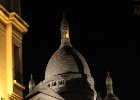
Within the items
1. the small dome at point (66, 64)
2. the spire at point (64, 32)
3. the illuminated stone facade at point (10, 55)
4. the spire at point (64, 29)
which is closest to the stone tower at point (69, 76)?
the small dome at point (66, 64)

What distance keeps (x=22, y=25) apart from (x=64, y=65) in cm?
3677

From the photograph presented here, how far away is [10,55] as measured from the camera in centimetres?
1462

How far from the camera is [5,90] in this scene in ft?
45.9

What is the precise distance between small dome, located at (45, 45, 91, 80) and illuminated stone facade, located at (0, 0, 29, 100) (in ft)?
119

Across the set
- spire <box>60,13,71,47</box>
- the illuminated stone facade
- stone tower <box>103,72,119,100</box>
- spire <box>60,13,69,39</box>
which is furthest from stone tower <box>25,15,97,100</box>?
the illuminated stone facade

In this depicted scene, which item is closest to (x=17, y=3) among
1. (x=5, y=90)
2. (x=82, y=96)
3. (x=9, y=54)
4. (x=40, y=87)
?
(x=9, y=54)

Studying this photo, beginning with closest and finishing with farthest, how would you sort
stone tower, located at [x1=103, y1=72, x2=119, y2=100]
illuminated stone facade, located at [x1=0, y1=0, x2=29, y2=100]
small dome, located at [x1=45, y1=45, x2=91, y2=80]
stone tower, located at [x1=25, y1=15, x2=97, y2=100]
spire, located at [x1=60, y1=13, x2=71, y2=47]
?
illuminated stone facade, located at [x1=0, y1=0, x2=29, y2=100], stone tower, located at [x1=25, y1=15, x2=97, y2=100], small dome, located at [x1=45, y1=45, x2=91, y2=80], spire, located at [x1=60, y1=13, x2=71, y2=47], stone tower, located at [x1=103, y1=72, x2=119, y2=100]

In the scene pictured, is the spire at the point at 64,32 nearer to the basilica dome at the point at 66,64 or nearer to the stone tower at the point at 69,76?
the stone tower at the point at 69,76

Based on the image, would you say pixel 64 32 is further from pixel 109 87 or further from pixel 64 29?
pixel 109 87

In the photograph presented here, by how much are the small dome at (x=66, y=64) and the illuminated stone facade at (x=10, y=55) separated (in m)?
36.4

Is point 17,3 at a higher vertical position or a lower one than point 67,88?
lower

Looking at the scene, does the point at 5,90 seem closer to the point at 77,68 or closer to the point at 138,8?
the point at 138,8

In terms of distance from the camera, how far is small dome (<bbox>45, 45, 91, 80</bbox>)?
51841 millimetres

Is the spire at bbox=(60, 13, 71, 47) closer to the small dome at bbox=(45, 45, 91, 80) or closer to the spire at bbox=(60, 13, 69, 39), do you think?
the spire at bbox=(60, 13, 69, 39)
